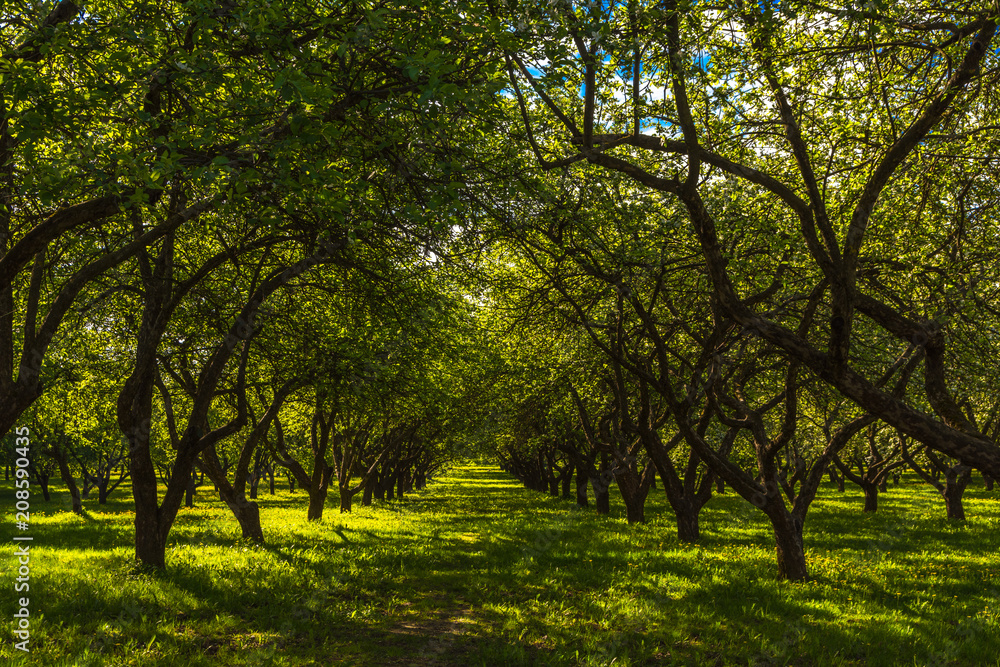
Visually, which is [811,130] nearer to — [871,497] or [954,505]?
[954,505]

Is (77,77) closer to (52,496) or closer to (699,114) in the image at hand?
(699,114)

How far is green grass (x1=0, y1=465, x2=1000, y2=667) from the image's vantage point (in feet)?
25.9

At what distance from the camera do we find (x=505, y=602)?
10.6m

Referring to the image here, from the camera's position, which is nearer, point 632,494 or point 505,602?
point 505,602

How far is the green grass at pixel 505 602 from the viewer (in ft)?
25.9

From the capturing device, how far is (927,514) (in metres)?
27.8

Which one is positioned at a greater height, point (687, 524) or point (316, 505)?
point (687, 524)

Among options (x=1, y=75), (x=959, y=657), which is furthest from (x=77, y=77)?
(x=959, y=657)

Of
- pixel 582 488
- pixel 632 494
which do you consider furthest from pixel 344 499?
pixel 632 494
